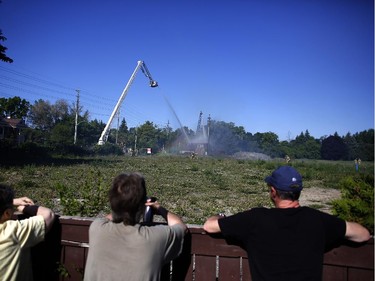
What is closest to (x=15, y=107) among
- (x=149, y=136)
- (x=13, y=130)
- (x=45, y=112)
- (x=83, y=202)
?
(x=45, y=112)

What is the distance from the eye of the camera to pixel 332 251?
2215mm

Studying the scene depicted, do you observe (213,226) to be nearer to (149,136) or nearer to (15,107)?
(15,107)

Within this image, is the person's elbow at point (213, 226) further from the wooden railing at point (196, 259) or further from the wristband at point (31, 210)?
the wristband at point (31, 210)

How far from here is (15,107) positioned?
77.7 m

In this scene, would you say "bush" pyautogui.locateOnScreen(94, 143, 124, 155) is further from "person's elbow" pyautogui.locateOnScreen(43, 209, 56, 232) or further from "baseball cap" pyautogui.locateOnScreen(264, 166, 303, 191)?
"baseball cap" pyautogui.locateOnScreen(264, 166, 303, 191)

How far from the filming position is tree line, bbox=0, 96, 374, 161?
197 ft

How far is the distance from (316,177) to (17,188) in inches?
700

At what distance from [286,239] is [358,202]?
102 centimetres

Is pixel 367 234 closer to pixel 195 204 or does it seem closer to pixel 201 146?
pixel 195 204

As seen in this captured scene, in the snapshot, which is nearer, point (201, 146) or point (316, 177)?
point (316, 177)

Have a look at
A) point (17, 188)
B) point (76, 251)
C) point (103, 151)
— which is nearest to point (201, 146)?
point (103, 151)

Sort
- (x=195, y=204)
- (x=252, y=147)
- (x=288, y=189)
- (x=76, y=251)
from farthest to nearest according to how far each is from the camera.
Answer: (x=252, y=147)
(x=195, y=204)
(x=76, y=251)
(x=288, y=189)

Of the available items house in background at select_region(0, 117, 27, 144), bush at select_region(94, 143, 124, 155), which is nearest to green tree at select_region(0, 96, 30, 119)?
house in background at select_region(0, 117, 27, 144)

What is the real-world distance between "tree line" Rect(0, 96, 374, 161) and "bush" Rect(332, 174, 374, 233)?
4611 cm
